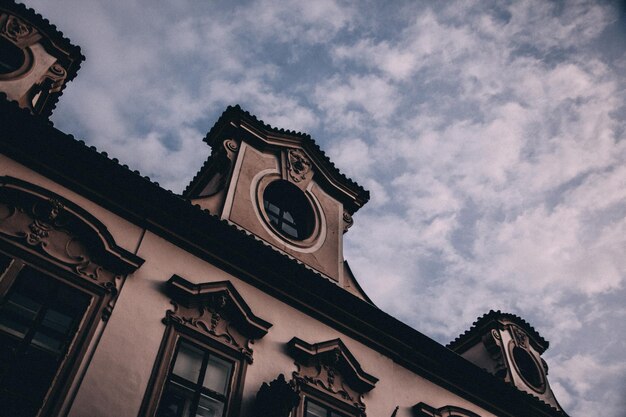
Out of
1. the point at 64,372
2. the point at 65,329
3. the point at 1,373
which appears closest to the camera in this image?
the point at 1,373

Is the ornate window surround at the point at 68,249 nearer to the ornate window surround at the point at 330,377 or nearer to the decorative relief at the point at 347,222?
the ornate window surround at the point at 330,377

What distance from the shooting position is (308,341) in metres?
10.7

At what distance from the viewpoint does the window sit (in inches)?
280

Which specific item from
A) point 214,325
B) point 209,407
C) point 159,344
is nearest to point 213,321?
point 214,325

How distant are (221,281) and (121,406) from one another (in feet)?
9.52

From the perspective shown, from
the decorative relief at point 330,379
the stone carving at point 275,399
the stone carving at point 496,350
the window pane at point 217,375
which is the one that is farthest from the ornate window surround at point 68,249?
the stone carving at point 496,350

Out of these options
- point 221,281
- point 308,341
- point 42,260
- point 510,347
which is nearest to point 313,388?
point 308,341

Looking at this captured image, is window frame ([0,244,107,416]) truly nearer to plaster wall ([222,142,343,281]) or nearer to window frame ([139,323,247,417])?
window frame ([139,323,247,417])

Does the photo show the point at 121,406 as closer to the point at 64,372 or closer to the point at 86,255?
the point at 64,372

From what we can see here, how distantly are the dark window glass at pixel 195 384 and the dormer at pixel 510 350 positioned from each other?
330 inches

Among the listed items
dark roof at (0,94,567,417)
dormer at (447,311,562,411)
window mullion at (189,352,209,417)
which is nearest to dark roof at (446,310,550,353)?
dormer at (447,311,562,411)

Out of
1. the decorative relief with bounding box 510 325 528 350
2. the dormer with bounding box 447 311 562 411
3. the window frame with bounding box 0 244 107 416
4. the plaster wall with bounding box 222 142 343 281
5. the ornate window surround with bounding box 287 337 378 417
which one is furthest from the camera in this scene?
the decorative relief with bounding box 510 325 528 350

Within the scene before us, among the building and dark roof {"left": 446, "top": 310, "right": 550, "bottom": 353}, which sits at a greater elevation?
dark roof {"left": 446, "top": 310, "right": 550, "bottom": 353}

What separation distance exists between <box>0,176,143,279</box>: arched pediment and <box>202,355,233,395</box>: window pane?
2.04 metres
